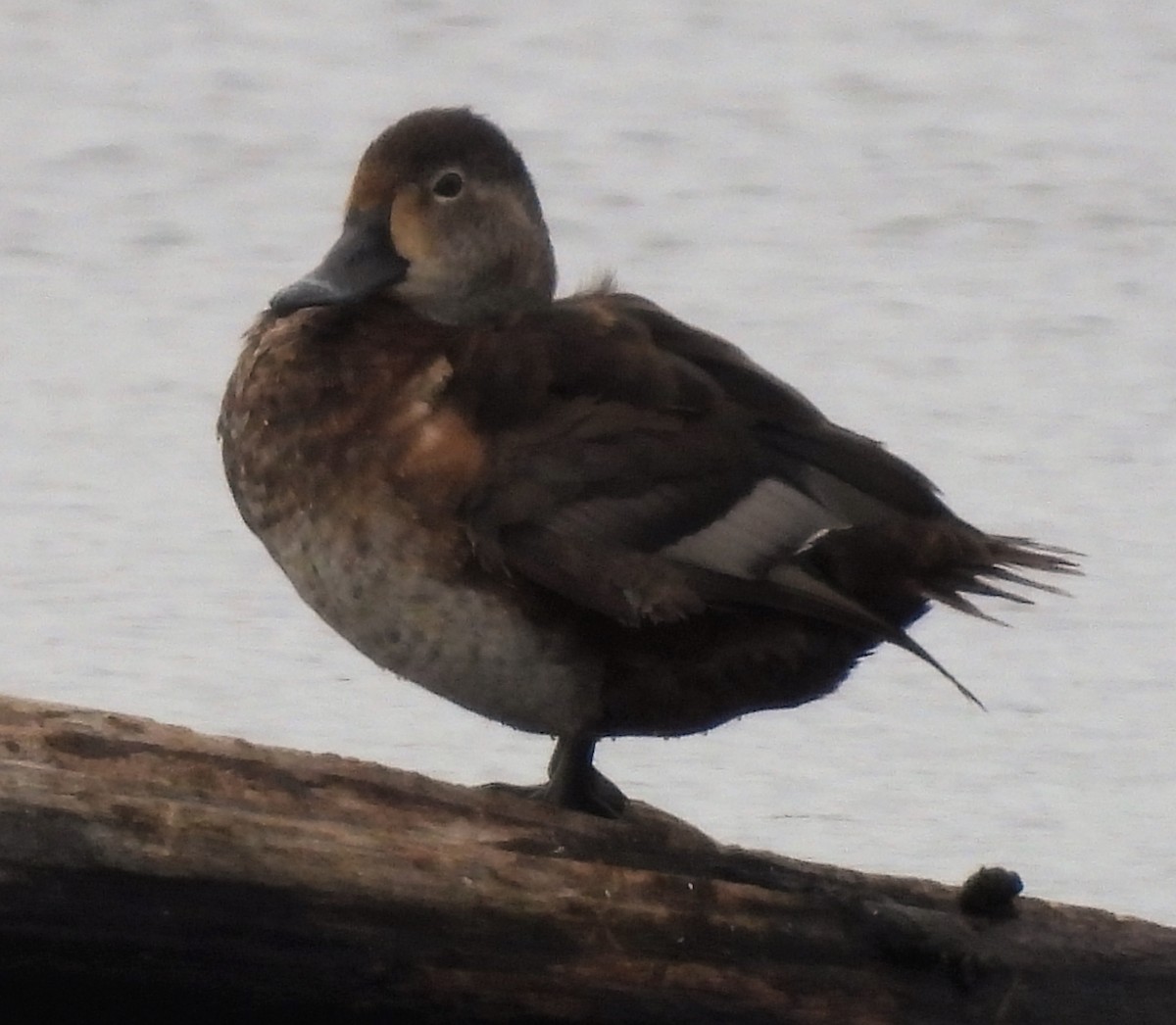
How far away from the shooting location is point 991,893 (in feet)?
9.66

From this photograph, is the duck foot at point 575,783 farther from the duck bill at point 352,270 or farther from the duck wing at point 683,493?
the duck bill at point 352,270

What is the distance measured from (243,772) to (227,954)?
249mm

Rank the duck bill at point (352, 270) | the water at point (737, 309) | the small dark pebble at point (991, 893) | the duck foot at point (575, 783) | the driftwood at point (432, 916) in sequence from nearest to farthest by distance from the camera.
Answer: the driftwood at point (432, 916) → the small dark pebble at point (991, 893) → the duck foot at point (575, 783) → the duck bill at point (352, 270) → the water at point (737, 309)

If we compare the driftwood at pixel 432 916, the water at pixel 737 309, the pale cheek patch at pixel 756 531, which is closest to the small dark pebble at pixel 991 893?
the driftwood at pixel 432 916

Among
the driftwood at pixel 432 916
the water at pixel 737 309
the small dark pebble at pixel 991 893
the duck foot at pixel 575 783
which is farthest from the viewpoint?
the water at pixel 737 309

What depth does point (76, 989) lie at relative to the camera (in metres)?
2.60

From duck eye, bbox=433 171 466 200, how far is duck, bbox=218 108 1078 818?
17 cm

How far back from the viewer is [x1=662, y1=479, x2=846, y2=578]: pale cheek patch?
10.1ft

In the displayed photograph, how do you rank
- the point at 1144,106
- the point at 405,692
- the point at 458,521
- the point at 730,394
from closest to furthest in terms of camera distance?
1. the point at 458,521
2. the point at 730,394
3. the point at 405,692
4. the point at 1144,106

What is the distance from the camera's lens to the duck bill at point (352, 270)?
131 inches

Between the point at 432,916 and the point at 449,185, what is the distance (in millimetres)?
1077

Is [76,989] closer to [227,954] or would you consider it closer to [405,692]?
[227,954]

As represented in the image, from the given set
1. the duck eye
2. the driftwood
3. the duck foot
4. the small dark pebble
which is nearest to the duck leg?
the duck foot

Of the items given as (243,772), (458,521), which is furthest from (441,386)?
(243,772)
